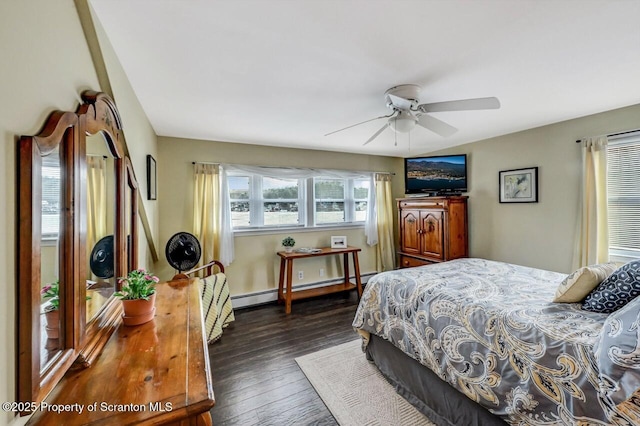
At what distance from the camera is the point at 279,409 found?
1.88 metres

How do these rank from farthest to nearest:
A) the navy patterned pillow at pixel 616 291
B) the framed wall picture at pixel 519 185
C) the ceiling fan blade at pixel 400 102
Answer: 1. the framed wall picture at pixel 519 185
2. the ceiling fan blade at pixel 400 102
3. the navy patterned pillow at pixel 616 291

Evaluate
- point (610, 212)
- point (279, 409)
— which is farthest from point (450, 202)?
point (279, 409)

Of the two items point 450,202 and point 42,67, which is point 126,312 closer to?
point 42,67

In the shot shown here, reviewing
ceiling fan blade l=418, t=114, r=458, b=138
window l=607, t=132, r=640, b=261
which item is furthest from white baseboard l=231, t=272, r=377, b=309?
window l=607, t=132, r=640, b=261

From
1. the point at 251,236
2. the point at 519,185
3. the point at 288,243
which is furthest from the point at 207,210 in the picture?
the point at 519,185

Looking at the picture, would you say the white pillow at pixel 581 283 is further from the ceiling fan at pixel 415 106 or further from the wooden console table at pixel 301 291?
the wooden console table at pixel 301 291

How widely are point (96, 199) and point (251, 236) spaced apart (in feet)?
8.79

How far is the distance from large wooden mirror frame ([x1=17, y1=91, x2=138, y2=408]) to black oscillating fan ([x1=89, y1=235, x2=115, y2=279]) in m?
0.11

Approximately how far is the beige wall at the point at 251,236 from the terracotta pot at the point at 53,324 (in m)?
2.60

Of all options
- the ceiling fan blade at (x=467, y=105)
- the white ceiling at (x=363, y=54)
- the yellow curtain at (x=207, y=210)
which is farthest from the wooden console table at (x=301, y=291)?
the ceiling fan blade at (x=467, y=105)

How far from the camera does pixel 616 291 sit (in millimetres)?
1411

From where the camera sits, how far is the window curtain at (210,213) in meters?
3.47

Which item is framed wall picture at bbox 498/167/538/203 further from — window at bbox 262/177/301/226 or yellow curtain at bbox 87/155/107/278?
yellow curtain at bbox 87/155/107/278

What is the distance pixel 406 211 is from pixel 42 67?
164 inches
